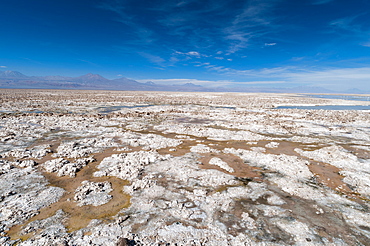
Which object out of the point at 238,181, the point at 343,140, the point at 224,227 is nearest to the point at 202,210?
the point at 224,227

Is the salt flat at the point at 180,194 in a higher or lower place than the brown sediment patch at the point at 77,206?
higher

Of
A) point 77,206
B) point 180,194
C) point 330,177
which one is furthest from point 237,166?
point 77,206

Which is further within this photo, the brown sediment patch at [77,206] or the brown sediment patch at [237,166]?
the brown sediment patch at [237,166]

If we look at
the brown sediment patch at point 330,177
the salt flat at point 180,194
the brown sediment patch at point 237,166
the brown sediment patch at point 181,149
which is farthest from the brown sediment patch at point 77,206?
the brown sediment patch at point 330,177

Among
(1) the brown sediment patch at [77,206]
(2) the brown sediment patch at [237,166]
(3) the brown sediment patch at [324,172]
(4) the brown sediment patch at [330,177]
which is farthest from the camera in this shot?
(2) the brown sediment patch at [237,166]

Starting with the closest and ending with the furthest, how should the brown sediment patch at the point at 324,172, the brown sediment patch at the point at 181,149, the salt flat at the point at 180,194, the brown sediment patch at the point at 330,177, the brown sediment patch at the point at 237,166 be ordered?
the salt flat at the point at 180,194 → the brown sediment patch at the point at 330,177 → the brown sediment patch at the point at 324,172 → the brown sediment patch at the point at 237,166 → the brown sediment patch at the point at 181,149

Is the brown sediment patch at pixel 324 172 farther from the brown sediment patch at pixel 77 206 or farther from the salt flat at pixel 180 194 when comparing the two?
the brown sediment patch at pixel 77 206

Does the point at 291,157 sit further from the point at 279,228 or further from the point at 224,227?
the point at 224,227
